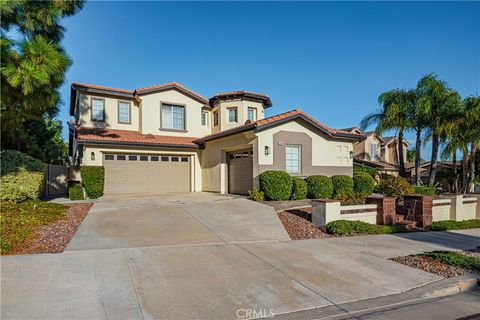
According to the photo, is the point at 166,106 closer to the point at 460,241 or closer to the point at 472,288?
the point at 460,241

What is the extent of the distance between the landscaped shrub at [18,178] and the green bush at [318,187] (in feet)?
37.1

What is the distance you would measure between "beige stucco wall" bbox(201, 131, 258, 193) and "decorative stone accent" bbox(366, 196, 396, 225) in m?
5.58

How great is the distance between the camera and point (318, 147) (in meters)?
16.2

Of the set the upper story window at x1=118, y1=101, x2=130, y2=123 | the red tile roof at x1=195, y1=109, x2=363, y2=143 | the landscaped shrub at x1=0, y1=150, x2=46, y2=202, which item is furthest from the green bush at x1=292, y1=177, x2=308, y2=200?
the upper story window at x1=118, y1=101, x2=130, y2=123

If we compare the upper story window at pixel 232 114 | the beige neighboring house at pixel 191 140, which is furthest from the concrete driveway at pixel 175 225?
the upper story window at pixel 232 114

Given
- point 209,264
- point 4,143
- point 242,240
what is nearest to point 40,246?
point 209,264

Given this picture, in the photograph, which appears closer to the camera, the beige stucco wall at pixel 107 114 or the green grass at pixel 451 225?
the green grass at pixel 451 225

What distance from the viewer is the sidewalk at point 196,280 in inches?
161

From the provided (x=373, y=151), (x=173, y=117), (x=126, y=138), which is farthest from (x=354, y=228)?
(x=373, y=151)

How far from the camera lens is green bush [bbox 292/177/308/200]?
45.5ft

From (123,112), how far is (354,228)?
1573 centimetres

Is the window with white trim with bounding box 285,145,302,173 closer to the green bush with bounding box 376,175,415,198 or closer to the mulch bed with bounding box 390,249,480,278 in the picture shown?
the green bush with bounding box 376,175,415,198

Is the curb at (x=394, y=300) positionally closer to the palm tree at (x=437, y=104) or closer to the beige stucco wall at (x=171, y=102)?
the beige stucco wall at (x=171, y=102)

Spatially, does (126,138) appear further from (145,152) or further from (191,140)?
(191,140)
